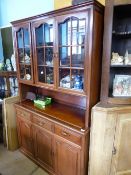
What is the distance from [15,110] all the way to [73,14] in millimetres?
1662

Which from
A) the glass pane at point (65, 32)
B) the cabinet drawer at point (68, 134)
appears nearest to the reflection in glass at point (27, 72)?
the glass pane at point (65, 32)

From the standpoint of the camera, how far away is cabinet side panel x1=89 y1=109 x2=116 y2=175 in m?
1.46

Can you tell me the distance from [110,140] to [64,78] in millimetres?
823

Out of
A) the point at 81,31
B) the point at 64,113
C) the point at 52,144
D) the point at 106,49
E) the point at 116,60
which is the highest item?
the point at 81,31

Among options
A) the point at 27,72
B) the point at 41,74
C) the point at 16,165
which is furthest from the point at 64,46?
the point at 16,165

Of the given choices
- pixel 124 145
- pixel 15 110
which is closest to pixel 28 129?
pixel 15 110

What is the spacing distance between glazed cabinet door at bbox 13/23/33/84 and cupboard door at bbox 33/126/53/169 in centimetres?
70

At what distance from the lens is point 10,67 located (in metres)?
2.67

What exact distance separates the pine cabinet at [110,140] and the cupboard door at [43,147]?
1.81 feet

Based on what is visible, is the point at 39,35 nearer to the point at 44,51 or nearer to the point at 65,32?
the point at 44,51

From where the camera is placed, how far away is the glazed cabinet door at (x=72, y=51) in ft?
4.58

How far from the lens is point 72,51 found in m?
1.51

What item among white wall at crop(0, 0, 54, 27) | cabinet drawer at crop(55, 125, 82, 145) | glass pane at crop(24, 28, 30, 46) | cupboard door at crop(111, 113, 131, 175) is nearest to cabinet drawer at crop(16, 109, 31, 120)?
cabinet drawer at crop(55, 125, 82, 145)

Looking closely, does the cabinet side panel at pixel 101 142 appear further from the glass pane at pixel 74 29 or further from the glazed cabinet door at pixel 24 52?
the glazed cabinet door at pixel 24 52
